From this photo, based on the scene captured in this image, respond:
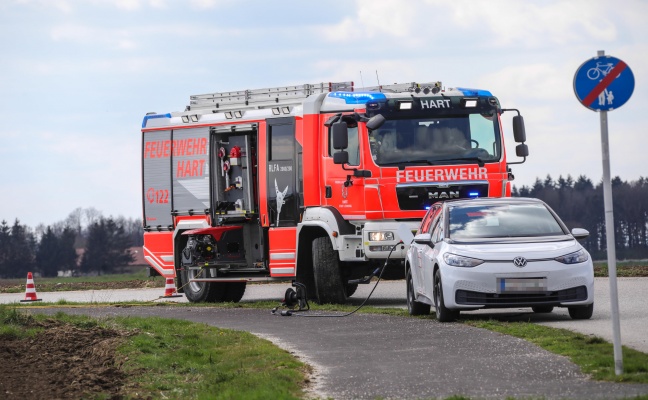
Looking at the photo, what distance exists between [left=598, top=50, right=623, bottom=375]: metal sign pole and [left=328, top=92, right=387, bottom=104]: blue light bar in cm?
1123

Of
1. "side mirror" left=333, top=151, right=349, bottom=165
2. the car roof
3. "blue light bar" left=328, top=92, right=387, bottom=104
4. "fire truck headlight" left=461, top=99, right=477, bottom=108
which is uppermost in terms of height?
"blue light bar" left=328, top=92, right=387, bottom=104

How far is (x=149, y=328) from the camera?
18.3 meters

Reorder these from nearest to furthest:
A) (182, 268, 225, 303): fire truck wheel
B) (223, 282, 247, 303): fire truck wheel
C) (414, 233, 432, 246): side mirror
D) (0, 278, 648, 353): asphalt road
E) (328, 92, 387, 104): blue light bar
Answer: (0, 278, 648, 353): asphalt road → (414, 233, 432, 246): side mirror → (328, 92, 387, 104): blue light bar → (182, 268, 225, 303): fire truck wheel → (223, 282, 247, 303): fire truck wheel

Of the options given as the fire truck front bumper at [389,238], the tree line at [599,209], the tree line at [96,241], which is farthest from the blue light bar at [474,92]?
the tree line at [96,241]

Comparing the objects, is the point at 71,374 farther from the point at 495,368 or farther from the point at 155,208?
the point at 155,208

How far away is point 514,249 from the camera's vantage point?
1755 centimetres

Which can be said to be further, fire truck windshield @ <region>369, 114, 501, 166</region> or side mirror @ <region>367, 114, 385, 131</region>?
fire truck windshield @ <region>369, 114, 501, 166</region>

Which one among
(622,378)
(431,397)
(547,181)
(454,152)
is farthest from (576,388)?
(547,181)

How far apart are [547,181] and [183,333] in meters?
134

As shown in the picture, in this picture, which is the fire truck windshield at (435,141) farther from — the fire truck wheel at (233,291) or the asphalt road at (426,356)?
the fire truck wheel at (233,291)

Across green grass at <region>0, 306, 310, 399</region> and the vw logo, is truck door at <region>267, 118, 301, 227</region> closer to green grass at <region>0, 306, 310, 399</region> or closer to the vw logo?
green grass at <region>0, 306, 310, 399</region>

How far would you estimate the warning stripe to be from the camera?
11922mm

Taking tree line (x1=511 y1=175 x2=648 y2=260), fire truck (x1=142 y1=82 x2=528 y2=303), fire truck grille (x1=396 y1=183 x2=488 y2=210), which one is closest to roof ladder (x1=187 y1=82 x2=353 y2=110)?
fire truck (x1=142 y1=82 x2=528 y2=303)

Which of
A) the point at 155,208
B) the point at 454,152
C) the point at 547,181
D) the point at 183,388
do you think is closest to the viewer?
the point at 183,388
